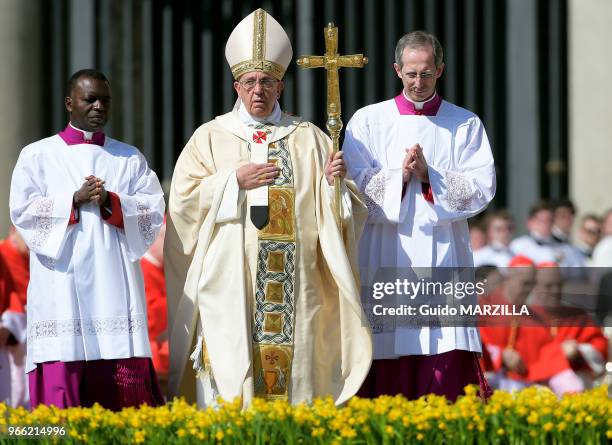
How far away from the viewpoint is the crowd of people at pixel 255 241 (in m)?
7.21

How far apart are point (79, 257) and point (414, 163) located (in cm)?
159

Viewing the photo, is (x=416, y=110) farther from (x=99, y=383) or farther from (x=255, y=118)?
(x=99, y=383)

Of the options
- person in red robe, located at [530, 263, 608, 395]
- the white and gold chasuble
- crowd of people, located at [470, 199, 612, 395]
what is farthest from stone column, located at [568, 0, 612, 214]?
the white and gold chasuble

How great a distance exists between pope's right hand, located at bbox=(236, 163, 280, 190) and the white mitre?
17.8 inches

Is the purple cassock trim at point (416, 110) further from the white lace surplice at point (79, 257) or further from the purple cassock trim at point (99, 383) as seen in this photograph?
the purple cassock trim at point (99, 383)

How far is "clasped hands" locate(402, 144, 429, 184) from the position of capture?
738cm

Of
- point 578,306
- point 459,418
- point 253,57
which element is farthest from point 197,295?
point 578,306

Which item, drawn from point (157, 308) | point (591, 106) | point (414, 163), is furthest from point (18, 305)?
point (591, 106)

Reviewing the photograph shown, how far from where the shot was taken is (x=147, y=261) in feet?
30.9

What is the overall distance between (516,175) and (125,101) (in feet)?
11.0

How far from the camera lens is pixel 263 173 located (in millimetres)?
7227

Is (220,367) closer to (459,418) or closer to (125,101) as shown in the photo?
(459,418)

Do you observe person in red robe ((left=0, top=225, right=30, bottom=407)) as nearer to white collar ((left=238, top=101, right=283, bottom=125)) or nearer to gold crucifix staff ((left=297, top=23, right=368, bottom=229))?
white collar ((left=238, top=101, right=283, bottom=125))

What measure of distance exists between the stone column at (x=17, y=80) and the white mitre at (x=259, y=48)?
15.6 feet
